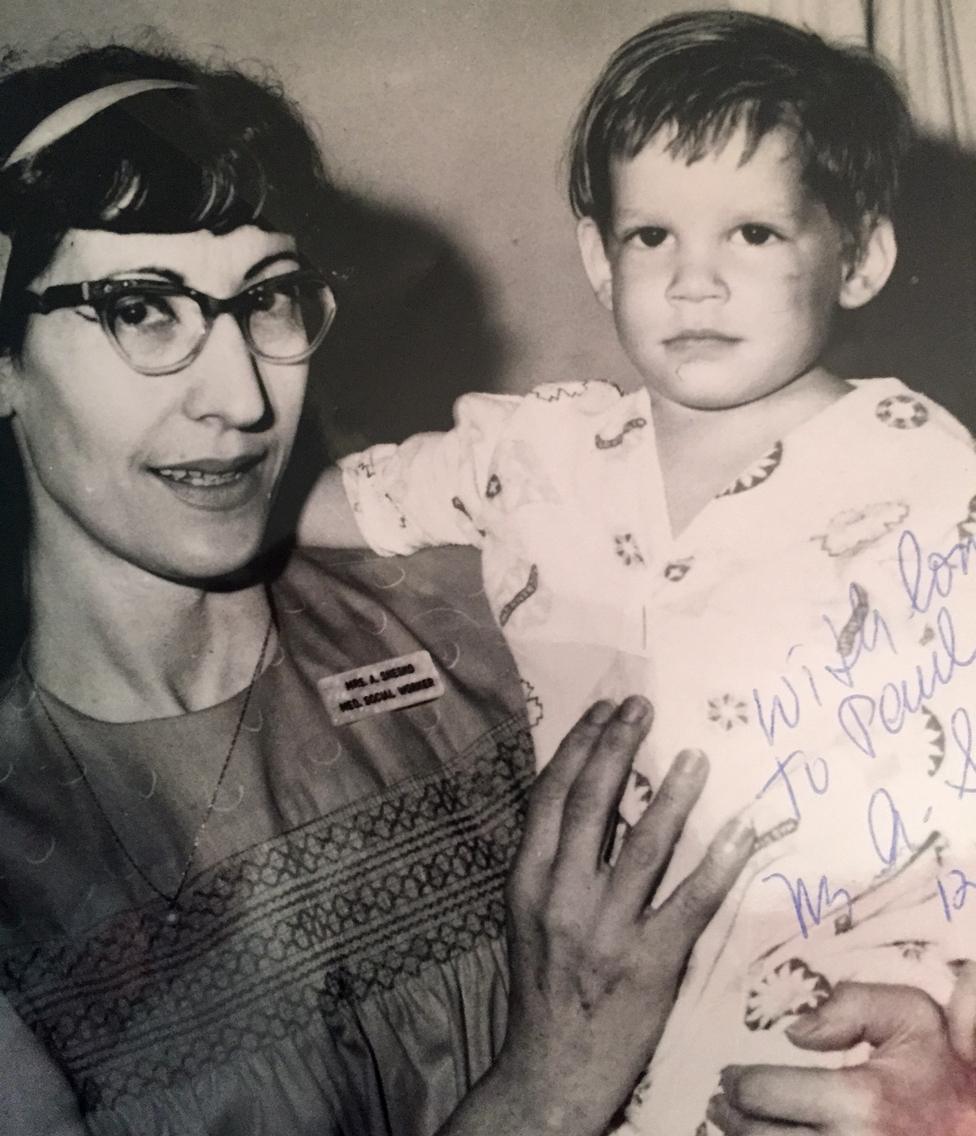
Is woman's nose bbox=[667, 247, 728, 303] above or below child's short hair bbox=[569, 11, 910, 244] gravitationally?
below

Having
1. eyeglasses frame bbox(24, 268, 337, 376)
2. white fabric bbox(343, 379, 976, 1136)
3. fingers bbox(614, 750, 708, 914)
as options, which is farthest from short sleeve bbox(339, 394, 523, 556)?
fingers bbox(614, 750, 708, 914)

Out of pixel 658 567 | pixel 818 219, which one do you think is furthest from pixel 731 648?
pixel 818 219

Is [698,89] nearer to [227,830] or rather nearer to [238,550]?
[238,550]

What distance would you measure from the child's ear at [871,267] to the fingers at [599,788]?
1.07 feet

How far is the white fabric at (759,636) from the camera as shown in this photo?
0.77 meters

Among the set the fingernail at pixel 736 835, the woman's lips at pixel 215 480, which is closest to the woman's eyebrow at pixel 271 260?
the woman's lips at pixel 215 480

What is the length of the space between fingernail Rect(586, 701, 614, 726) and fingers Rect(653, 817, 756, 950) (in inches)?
4.1

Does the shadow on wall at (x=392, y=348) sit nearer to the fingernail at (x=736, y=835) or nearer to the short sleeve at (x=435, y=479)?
the short sleeve at (x=435, y=479)

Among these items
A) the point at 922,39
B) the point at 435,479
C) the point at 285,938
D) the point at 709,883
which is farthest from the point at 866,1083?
the point at 922,39

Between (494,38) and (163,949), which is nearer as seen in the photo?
(163,949)

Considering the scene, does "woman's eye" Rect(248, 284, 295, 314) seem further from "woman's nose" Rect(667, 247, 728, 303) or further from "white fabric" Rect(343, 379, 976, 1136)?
"woman's nose" Rect(667, 247, 728, 303)

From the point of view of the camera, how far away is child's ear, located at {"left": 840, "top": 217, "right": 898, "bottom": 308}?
853 mm

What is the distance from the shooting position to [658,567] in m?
0.82

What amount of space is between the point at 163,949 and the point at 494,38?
0.66 metres
